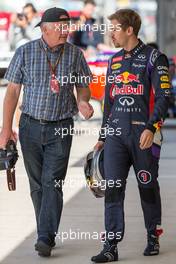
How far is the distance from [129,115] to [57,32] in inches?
32.6

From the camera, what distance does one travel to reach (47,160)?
7.97 m

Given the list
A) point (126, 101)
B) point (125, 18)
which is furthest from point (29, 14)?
point (126, 101)

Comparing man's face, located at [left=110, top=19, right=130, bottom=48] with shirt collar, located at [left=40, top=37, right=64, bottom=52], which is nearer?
man's face, located at [left=110, top=19, right=130, bottom=48]

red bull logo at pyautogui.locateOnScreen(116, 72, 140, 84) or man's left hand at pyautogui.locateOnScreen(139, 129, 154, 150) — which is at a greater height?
red bull logo at pyautogui.locateOnScreen(116, 72, 140, 84)

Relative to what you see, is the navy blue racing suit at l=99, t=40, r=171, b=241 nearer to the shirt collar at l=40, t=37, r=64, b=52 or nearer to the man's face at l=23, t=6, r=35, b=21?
the shirt collar at l=40, t=37, r=64, b=52

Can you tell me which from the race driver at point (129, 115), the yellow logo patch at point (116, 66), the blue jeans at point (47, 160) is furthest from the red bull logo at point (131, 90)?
the blue jeans at point (47, 160)

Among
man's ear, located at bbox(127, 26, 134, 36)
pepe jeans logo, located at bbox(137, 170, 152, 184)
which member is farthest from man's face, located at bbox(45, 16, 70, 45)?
pepe jeans logo, located at bbox(137, 170, 152, 184)

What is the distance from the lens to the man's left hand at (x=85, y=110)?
7.82 metres

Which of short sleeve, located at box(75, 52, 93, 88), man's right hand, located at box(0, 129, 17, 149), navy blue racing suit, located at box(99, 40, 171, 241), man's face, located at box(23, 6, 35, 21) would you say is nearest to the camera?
navy blue racing suit, located at box(99, 40, 171, 241)

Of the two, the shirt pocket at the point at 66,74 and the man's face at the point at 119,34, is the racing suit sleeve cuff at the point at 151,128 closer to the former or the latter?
the man's face at the point at 119,34

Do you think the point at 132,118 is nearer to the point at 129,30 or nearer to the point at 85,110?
the point at 85,110

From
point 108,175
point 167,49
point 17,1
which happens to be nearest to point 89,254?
point 108,175

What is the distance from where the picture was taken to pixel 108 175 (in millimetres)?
7727

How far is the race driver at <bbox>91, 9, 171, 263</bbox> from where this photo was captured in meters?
7.61
